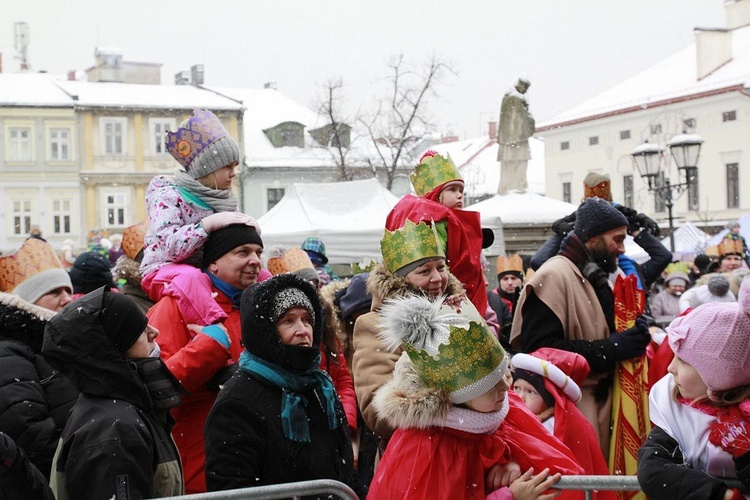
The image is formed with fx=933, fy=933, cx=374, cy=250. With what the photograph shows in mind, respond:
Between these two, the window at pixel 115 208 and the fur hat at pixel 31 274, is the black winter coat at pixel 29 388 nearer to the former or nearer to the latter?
the fur hat at pixel 31 274

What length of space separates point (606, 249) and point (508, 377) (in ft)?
6.33

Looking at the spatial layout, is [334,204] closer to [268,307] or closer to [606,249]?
[606,249]

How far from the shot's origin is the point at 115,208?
2026 inches

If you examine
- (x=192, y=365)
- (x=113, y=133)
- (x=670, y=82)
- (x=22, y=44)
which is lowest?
(x=192, y=365)

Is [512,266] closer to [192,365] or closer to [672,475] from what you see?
[192,365]

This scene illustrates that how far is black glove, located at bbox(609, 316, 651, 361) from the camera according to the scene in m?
5.02

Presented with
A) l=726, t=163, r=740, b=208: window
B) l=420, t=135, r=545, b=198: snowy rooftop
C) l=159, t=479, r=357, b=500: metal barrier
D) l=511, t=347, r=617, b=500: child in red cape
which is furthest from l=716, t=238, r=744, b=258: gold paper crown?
l=420, t=135, r=545, b=198: snowy rooftop

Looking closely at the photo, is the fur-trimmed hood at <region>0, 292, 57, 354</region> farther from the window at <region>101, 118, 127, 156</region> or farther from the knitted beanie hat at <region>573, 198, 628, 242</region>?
the window at <region>101, 118, 127, 156</region>

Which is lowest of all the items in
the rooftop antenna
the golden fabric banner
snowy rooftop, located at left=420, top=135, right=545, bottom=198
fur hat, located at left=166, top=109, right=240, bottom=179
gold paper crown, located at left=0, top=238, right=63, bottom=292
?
the golden fabric banner

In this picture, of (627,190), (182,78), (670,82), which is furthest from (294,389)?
(182,78)

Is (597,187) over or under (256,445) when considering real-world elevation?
over

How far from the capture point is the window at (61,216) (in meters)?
50.8

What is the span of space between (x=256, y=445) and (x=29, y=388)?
0.97 metres

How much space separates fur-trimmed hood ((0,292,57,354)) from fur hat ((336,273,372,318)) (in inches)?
72.2
